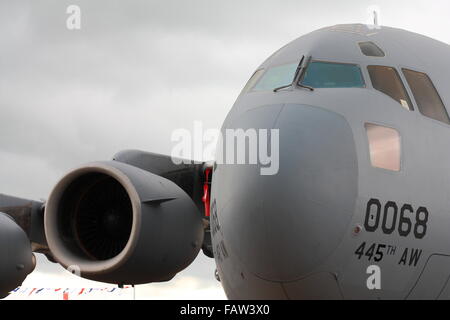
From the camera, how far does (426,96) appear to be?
7.71m

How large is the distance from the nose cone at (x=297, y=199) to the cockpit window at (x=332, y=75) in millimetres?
749

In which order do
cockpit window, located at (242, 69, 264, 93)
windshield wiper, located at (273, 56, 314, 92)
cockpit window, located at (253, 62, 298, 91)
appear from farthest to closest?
1. cockpit window, located at (242, 69, 264, 93)
2. cockpit window, located at (253, 62, 298, 91)
3. windshield wiper, located at (273, 56, 314, 92)

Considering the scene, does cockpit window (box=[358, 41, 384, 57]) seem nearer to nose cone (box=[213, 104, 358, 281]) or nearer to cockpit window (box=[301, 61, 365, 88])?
cockpit window (box=[301, 61, 365, 88])

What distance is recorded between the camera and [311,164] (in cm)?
645

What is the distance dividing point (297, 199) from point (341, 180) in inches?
18.7

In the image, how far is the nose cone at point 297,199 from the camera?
6367mm

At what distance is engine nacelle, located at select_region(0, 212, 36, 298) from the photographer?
11297mm

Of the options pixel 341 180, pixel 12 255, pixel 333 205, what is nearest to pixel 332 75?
pixel 341 180

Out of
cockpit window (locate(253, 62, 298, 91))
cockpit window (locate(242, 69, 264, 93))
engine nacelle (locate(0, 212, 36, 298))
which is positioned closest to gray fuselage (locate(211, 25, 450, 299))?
cockpit window (locate(253, 62, 298, 91))

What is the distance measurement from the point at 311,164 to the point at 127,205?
177 inches

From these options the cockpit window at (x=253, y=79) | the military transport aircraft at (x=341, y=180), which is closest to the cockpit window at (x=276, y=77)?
the military transport aircraft at (x=341, y=180)

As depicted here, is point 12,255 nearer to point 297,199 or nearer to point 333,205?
point 297,199

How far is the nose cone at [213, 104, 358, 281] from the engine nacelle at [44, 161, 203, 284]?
2641mm

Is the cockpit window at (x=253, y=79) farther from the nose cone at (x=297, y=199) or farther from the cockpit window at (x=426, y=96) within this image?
the cockpit window at (x=426, y=96)
